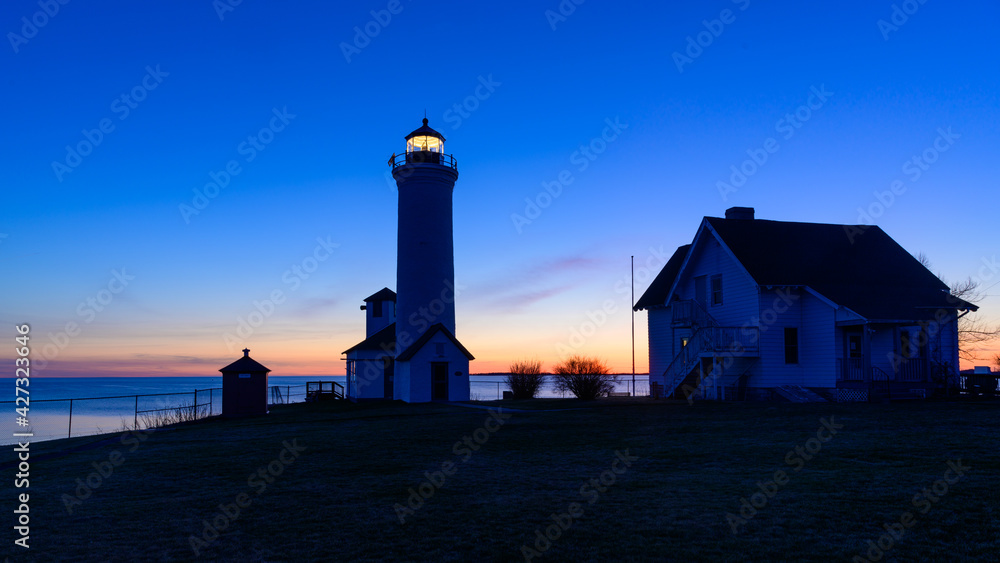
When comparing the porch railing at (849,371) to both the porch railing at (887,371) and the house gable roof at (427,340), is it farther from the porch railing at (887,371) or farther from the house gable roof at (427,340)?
the house gable roof at (427,340)

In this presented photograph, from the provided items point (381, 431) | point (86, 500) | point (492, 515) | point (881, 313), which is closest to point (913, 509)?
point (492, 515)

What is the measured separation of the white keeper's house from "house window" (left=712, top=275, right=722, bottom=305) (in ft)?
0.15

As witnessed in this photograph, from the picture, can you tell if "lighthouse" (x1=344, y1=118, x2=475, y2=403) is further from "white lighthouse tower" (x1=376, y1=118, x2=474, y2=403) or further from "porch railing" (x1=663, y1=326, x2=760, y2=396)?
"porch railing" (x1=663, y1=326, x2=760, y2=396)

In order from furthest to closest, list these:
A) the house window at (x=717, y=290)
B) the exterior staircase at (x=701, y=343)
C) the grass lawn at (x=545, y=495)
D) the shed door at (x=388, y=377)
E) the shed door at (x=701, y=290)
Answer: the shed door at (x=388, y=377), the shed door at (x=701, y=290), the house window at (x=717, y=290), the exterior staircase at (x=701, y=343), the grass lawn at (x=545, y=495)

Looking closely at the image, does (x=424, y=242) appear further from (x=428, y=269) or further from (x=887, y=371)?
(x=887, y=371)

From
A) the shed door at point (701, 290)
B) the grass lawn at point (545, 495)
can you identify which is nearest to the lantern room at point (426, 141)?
the shed door at point (701, 290)

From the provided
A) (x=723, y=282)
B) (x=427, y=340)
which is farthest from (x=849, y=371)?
(x=427, y=340)

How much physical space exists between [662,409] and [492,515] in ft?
56.4


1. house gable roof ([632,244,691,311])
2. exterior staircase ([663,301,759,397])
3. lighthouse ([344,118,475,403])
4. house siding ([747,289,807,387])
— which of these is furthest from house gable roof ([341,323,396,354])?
house siding ([747,289,807,387])

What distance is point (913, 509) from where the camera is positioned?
8.20 meters

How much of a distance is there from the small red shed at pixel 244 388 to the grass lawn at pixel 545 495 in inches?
462

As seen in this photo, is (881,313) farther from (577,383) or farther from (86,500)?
(86,500)

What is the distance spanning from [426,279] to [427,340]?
10.9 feet

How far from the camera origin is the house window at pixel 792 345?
28.9 meters
